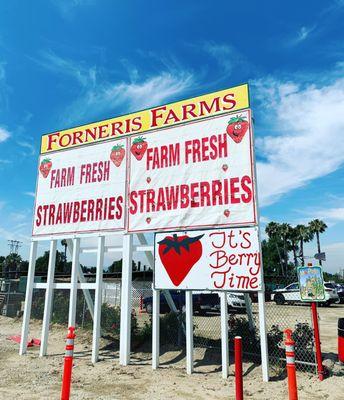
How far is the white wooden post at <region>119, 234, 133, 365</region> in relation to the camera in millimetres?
8184

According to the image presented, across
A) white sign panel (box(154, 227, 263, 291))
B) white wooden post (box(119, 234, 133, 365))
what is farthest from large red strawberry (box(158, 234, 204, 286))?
white wooden post (box(119, 234, 133, 365))

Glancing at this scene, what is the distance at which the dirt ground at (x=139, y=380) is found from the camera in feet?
19.8

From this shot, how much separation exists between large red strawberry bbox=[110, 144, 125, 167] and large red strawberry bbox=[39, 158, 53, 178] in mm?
2262

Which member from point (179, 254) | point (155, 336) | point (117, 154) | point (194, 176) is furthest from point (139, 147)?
point (155, 336)

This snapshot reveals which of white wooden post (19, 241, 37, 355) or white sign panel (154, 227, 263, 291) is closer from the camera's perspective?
white sign panel (154, 227, 263, 291)

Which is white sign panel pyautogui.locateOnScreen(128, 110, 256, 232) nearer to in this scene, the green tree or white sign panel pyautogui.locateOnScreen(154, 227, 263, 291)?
white sign panel pyautogui.locateOnScreen(154, 227, 263, 291)

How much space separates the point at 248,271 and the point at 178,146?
3.52 metres

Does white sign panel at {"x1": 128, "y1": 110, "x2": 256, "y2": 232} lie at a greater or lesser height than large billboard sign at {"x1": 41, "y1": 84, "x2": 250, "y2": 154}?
lesser

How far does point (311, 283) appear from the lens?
6789mm

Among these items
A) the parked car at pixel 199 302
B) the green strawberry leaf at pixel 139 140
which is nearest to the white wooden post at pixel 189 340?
the green strawberry leaf at pixel 139 140

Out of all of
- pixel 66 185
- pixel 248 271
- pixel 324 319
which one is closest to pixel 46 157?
pixel 66 185

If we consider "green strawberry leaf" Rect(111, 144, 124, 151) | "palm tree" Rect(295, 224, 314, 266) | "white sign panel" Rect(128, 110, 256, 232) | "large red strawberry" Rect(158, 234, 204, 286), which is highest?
"palm tree" Rect(295, 224, 314, 266)

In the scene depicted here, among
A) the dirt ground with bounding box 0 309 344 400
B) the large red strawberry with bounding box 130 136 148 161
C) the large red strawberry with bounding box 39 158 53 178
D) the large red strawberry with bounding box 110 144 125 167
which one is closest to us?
the dirt ground with bounding box 0 309 344 400

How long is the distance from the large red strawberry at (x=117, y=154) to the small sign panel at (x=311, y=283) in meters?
5.35
